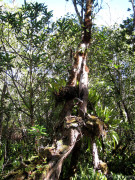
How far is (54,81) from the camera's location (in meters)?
5.62

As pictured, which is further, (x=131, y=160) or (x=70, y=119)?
(x=131, y=160)

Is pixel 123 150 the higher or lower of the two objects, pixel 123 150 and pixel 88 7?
the lower

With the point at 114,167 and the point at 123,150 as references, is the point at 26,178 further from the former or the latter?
the point at 123,150

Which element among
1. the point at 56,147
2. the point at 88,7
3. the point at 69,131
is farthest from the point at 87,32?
the point at 56,147

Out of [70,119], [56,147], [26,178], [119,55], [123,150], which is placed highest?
[119,55]

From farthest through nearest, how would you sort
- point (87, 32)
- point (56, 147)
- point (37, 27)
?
point (87, 32)
point (37, 27)
point (56, 147)

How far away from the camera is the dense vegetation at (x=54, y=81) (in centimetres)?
432

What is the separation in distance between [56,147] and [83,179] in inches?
57.2

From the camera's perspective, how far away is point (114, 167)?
612 centimetres

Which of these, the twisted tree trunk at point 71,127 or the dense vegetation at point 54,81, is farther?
the dense vegetation at point 54,81

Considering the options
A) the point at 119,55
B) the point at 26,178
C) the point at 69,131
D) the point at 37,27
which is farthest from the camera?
Answer: the point at 119,55

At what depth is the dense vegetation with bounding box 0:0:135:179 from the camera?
4.32 metres

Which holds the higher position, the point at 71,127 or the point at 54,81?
the point at 54,81

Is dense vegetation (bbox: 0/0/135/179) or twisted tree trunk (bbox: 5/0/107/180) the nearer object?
twisted tree trunk (bbox: 5/0/107/180)
